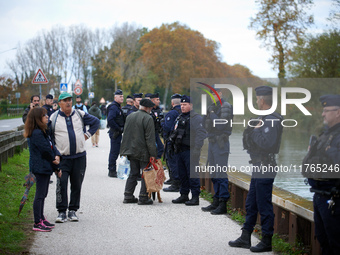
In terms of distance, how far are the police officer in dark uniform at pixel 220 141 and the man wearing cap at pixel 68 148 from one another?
2.21m

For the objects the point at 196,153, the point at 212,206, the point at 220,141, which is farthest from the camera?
the point at 196,153

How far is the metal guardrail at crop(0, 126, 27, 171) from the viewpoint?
13.1 metres

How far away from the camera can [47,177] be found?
24.0ft

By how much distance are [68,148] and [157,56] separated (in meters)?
66.0

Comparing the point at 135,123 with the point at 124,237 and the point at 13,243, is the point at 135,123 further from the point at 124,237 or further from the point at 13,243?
the point at 13,243

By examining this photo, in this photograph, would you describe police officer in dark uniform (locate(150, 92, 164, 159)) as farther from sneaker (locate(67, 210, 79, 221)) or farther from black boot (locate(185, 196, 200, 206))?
sneaker (locate(67, 210, 79, 221))

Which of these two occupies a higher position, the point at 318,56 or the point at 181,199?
the point at 318,56

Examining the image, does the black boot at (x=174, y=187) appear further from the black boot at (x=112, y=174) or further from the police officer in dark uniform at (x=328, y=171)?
the police officer in dark uniform at (x=328, y=171)

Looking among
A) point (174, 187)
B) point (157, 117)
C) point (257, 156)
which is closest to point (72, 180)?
point (257, 156)

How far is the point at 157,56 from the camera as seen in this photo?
239ft

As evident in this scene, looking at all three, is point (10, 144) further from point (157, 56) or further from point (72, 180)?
point (157, 56)

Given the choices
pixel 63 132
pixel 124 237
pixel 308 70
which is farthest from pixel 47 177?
pixel 308 70

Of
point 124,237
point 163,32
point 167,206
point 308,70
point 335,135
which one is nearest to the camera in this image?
point 335,135

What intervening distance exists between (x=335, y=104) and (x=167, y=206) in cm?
514
